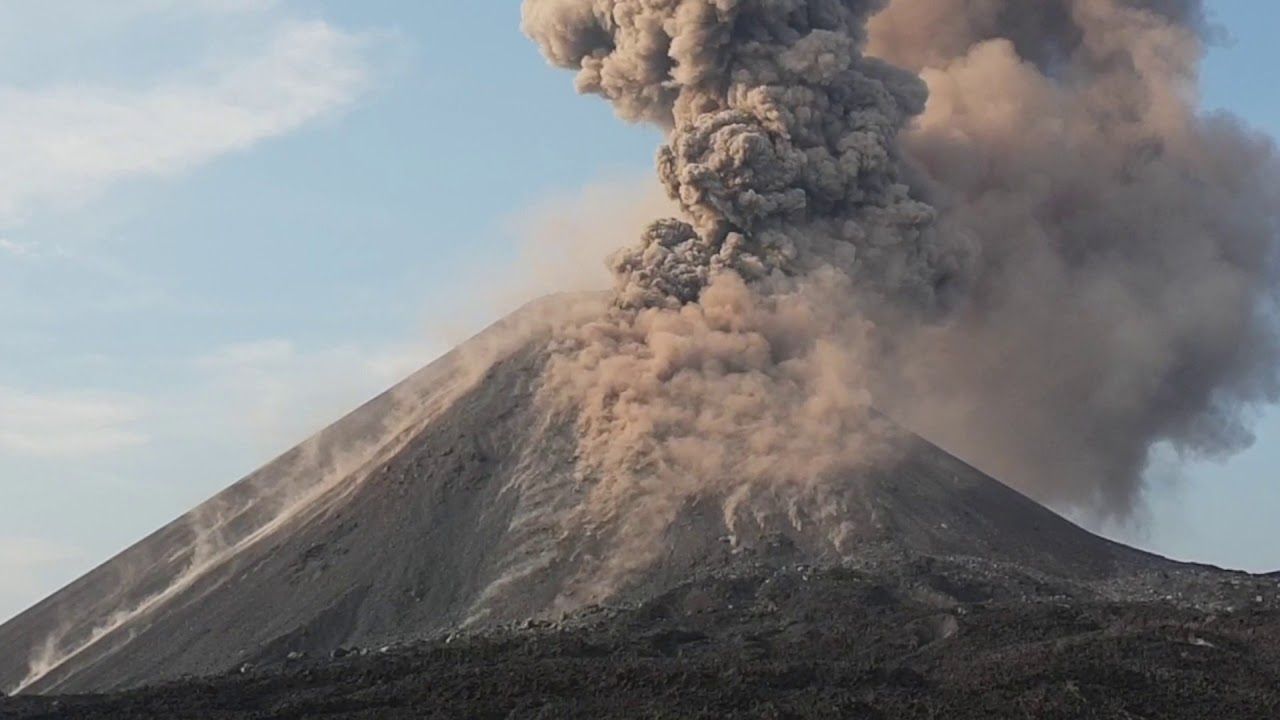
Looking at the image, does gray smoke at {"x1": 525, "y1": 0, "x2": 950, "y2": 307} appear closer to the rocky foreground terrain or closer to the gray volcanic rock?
the gray volcanic rock

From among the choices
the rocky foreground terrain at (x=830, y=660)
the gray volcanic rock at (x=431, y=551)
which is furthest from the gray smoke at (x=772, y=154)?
the rocky foreground terrain at (x=830, y=660)

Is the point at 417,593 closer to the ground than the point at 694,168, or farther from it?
closer to the ground

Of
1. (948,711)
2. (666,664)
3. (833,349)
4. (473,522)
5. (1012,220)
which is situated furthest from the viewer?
(1012,220)

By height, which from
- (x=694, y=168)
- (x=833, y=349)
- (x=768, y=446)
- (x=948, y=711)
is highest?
(x=694, y=168)

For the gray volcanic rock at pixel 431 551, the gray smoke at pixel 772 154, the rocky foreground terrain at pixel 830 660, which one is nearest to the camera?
the rocky foreground terrain at pixel 830 660

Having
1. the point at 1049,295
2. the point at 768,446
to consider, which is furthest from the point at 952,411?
the point at 768,446

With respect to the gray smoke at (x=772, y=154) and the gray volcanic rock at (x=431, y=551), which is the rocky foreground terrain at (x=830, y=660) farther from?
the gray smoke at (x=772, y=154)

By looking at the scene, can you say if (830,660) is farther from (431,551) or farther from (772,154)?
(772,154)

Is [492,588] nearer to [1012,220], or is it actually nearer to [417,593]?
[417,593]
